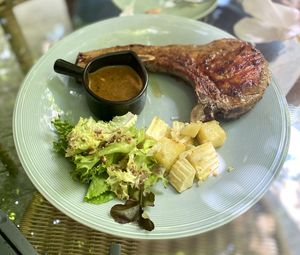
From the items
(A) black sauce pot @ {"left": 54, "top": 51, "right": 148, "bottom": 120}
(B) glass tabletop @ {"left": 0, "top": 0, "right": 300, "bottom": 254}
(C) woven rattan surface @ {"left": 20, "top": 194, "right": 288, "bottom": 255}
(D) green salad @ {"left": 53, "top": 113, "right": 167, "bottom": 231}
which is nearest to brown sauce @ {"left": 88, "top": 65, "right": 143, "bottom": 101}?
(A) black sauce pot @ {"left": 54, "top": 51, "right": 148, "bottom": 120}

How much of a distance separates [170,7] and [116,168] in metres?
1.13

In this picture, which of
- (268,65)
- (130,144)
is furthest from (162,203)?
(268,65)

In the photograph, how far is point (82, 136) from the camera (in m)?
1.42

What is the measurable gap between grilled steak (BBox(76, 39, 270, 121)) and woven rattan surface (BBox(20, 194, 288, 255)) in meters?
0.45

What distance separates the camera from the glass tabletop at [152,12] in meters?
1.40

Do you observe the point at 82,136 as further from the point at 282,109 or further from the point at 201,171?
the point at 282,109

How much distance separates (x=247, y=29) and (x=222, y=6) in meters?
0.22

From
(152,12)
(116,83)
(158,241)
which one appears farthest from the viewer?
(152,12)

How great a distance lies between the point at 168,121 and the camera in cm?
173

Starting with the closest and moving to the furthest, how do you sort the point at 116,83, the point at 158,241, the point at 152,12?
the point at 158,241, the point at 116,83, the point at 152,12

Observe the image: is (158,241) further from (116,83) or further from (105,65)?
(105,65)

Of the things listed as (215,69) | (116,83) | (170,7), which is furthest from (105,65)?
(170,7)

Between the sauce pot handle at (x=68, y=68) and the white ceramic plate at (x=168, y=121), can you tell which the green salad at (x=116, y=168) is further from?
the sauce pot handle at (x=68, y=68)

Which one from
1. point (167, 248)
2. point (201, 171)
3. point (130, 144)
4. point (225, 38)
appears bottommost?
point (167, 248)
